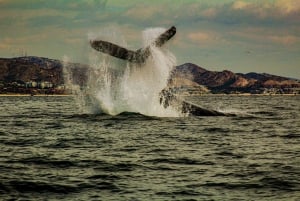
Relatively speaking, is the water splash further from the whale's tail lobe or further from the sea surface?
the sea surface

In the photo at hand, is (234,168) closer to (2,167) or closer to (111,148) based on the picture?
(111,148)

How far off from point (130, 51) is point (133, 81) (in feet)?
8.74

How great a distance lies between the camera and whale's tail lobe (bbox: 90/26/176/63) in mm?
24719

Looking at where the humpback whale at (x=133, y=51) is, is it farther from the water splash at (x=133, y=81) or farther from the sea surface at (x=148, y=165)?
the sea surface at (x=148, y=165)

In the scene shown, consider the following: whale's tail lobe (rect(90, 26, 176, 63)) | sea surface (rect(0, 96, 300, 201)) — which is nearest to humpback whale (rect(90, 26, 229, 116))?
whale's tail lobe (rect(90, 26, 176, 63))

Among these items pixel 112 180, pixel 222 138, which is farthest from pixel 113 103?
pixel 112 180

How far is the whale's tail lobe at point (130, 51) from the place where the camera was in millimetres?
24719

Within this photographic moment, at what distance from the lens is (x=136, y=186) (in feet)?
35.9

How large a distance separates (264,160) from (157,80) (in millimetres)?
14101

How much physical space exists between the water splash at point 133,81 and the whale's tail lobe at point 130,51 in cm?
36

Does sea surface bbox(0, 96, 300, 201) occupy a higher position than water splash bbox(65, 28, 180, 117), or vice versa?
water splash bbox(65, 28, 180, 117)

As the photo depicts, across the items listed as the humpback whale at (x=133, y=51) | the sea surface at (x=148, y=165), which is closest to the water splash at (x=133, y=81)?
the humpback whale at (x=133, y=51)

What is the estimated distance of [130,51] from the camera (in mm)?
25641

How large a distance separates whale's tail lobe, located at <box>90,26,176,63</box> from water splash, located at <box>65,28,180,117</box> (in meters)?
0.36
